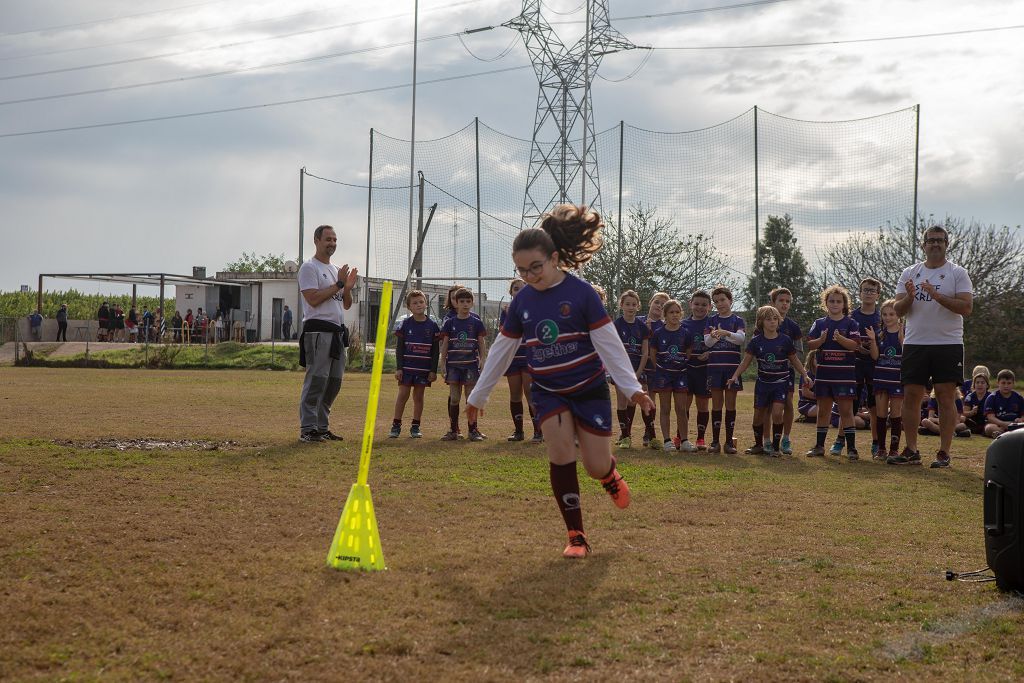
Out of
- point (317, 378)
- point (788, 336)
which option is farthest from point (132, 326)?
point (788, 336)

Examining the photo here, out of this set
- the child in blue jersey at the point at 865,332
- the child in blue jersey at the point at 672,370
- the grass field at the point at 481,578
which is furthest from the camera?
the child in blue jersey at the point at 672,370

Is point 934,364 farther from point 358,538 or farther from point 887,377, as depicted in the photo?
point 358,538

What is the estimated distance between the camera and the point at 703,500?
6.89 meters

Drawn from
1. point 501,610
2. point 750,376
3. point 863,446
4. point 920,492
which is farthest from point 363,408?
point 750,376

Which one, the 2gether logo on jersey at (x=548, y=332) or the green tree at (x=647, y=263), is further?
the green tree at (x=647, y=263)

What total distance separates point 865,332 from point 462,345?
4.74 meters

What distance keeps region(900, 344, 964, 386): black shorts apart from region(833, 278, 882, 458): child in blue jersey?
3.89ft

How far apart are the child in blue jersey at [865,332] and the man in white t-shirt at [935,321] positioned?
1.05m

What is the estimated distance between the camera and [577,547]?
4.99 meters

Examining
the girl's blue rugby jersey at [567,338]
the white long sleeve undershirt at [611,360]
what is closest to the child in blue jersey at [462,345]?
the white long sleeve undershirt at [611,360]

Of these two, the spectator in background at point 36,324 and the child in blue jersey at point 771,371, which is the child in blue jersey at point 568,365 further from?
the spectator in background at point 36,324

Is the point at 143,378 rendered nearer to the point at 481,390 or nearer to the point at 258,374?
the point at 258,374

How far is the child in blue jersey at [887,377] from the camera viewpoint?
1059 cm

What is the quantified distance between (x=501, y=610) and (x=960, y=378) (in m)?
6.66
